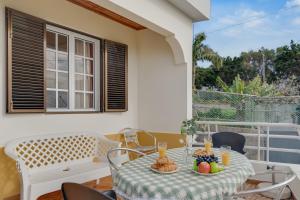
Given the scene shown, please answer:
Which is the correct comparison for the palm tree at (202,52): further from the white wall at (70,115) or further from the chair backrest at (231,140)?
the chair backrest at (231,140)

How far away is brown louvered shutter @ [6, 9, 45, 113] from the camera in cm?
286

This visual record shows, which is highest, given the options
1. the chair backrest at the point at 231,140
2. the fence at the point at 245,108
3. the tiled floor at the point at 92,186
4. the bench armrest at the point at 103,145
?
the fence at the point at 245,108

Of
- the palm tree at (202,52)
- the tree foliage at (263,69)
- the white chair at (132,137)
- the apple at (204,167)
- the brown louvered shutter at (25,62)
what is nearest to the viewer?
the apple at (204,167)

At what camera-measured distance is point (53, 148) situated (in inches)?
132

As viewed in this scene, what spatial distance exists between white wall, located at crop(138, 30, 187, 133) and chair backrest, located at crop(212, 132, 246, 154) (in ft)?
3.09

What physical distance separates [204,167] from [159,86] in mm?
2964

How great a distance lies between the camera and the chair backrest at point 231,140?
138 inches

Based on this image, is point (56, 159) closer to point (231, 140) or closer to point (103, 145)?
point (103, 145)

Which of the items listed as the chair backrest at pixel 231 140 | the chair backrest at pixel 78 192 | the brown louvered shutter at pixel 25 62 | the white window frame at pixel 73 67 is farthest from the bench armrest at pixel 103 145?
the chair backrest at pixel 78 192

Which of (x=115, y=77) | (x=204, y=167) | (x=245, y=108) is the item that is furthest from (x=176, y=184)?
(x=245, y=108)

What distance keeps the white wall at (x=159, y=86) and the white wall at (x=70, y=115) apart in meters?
0.16

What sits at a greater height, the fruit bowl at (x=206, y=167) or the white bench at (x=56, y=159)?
the fruit bowl at (x=206, y=167)

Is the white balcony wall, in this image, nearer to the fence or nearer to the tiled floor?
the tiled floor

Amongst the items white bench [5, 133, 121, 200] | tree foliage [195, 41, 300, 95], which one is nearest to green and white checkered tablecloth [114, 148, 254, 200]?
white bench [5, 133, 121, 200]
